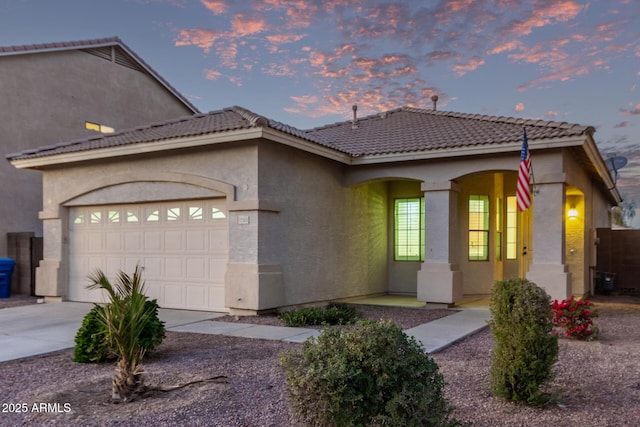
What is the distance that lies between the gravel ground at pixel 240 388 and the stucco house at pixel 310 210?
3.25 m

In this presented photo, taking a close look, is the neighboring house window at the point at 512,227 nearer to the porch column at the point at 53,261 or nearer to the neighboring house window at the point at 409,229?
the neighboring house window at the point at 409,229

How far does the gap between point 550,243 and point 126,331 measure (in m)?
8.70

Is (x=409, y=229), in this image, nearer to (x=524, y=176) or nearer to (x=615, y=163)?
(x=524, y=176)

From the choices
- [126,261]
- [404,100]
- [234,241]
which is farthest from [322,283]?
[404,100]

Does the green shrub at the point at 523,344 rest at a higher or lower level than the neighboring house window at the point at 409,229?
lower

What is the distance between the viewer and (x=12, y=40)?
669 inches

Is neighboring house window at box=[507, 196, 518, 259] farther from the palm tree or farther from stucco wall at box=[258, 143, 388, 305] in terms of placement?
the palm tree

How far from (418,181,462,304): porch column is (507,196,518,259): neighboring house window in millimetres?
3105

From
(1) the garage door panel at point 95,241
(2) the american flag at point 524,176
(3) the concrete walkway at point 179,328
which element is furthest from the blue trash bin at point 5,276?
(2) the american flag at point 524,176

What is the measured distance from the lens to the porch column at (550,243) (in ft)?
34.8

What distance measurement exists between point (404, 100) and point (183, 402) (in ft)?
55.4

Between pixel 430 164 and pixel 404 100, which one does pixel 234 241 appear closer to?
pixel 430 164

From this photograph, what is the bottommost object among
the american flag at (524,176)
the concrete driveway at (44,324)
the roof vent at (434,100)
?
the concrete driveway at (44,324)

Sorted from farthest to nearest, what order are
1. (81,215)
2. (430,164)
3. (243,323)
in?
(81,215)
(430,164)
(243,323)
